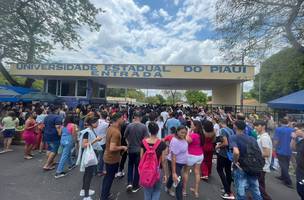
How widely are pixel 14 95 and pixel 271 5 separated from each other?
15.8 meters

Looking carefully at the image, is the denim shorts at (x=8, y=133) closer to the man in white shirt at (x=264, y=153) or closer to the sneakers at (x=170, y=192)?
the sneakers at (x=170, y=192)

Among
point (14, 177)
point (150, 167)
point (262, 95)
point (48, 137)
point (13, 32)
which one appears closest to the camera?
point (150, 167)

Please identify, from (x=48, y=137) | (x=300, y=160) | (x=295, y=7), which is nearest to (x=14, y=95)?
(x=48, y=137)

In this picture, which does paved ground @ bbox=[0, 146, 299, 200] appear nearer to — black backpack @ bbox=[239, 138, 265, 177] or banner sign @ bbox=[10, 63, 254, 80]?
black backpack @ bbox=[239, 138, 265, 177]

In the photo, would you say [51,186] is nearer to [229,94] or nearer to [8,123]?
[8,123]

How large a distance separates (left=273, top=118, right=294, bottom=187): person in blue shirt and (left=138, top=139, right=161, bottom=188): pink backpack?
14.8ft

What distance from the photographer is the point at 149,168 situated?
366 cm

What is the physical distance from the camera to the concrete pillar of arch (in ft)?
59.7

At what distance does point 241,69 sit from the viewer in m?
15.1

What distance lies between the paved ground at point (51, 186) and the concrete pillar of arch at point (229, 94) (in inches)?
467

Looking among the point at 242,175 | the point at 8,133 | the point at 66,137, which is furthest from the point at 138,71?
the point at 242,175

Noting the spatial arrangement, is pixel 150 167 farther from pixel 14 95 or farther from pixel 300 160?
pixel 14 95

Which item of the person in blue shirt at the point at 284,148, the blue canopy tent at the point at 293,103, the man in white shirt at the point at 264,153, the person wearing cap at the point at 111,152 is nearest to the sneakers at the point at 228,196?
the man in white shirt at the point at 264,153

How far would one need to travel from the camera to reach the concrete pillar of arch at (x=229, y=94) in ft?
59.7
